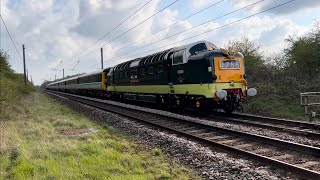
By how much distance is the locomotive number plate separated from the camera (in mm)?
15492

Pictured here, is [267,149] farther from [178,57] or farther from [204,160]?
[178,57]

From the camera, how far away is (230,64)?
15.8 m

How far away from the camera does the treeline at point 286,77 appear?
18.2 m

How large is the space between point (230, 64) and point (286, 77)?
23.5 ft

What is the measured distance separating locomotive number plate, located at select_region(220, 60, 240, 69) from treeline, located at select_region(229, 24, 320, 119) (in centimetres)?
320

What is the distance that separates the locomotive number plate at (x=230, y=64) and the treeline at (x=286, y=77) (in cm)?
320

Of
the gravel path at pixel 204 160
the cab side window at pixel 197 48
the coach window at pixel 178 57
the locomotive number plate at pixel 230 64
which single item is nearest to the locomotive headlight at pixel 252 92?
the locomotive number plate at pixel 230 64

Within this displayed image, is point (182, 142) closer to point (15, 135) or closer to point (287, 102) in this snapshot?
point (15, 135)

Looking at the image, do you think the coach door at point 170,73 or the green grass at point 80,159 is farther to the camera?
the coach door at point 170,73

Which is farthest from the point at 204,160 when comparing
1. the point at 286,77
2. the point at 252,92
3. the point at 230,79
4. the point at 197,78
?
the point at 286,77

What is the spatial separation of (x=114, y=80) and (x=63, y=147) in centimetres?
2122

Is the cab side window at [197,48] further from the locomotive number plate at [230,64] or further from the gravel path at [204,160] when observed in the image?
the gravel path at [204,160]

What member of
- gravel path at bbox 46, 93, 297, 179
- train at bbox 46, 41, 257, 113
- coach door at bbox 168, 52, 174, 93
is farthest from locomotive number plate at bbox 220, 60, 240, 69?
gravel path at bbox 46, 93, 297, 179


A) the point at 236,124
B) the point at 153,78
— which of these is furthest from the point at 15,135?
the point at 153,78
